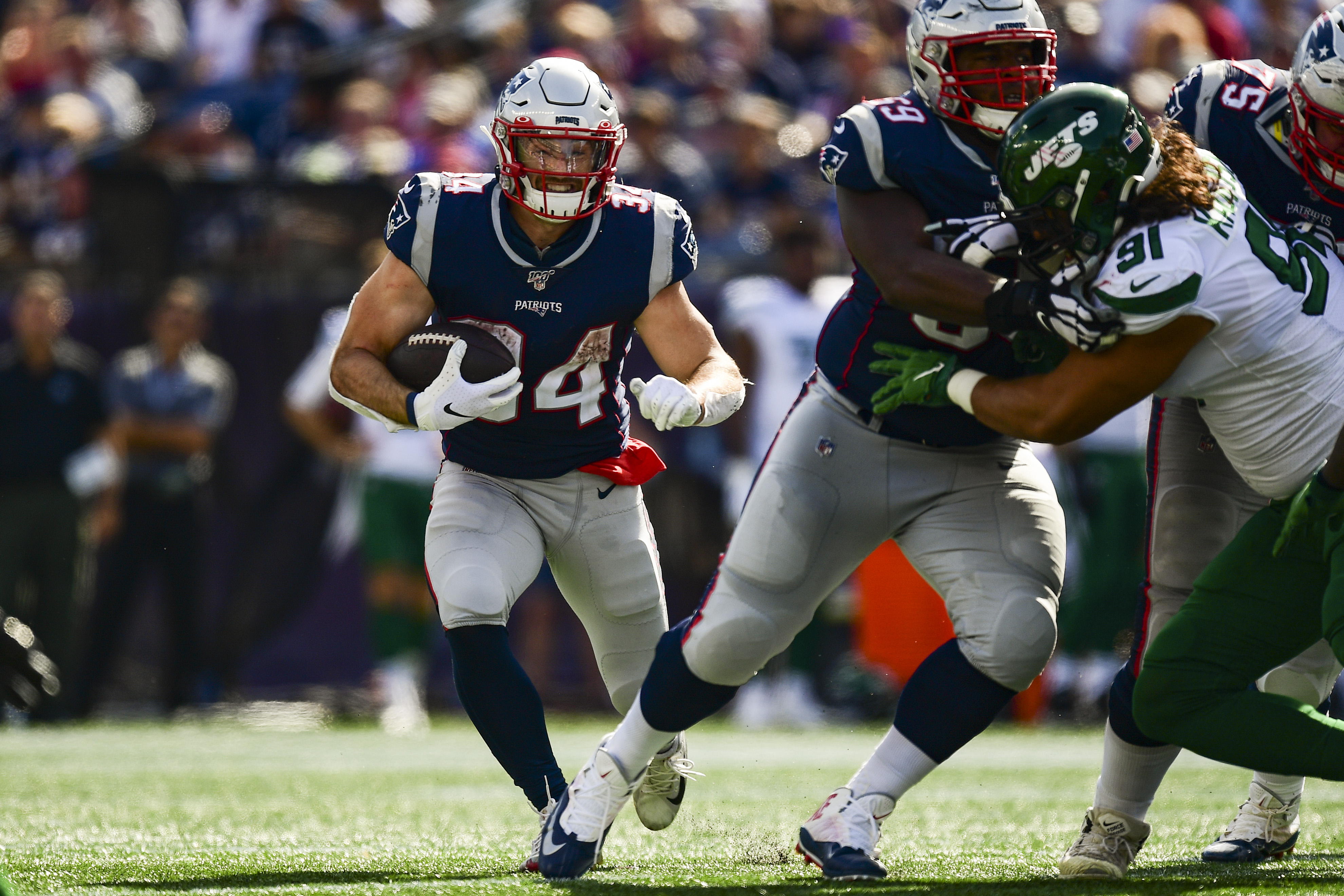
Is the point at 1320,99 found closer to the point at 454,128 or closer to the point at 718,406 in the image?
the point at 718,406

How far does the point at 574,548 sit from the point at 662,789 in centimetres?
60

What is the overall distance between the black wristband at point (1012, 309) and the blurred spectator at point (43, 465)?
5734 mm

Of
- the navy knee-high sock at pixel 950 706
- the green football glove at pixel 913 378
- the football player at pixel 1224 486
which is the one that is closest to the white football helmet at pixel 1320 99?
the football player at pixel 1224 486

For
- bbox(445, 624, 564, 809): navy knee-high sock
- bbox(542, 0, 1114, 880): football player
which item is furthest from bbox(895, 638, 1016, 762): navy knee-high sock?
bbox(445, 624, 564, 809): navy knee-high sock

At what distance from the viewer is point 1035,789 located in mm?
5328

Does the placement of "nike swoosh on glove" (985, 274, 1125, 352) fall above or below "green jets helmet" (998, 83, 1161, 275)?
below

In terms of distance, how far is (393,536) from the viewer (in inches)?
304

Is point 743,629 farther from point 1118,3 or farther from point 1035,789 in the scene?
point 1118,3

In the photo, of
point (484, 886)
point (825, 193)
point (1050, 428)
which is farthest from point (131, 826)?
point (825, 193)

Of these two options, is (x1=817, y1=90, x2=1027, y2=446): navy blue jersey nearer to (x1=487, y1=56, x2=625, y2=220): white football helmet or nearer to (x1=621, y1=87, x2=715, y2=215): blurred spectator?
(x1=487, y1=56, x2=625, y2=220): white football helmet

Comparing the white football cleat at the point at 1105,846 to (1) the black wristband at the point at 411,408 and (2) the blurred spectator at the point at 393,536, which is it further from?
(2) the blurred spectator at the point at 393,536

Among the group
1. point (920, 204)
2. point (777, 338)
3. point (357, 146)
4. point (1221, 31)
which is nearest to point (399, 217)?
point (920, 204)

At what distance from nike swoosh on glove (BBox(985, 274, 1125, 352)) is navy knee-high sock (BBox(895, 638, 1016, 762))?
657 millimetres

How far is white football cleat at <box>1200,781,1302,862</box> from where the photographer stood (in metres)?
3.80
